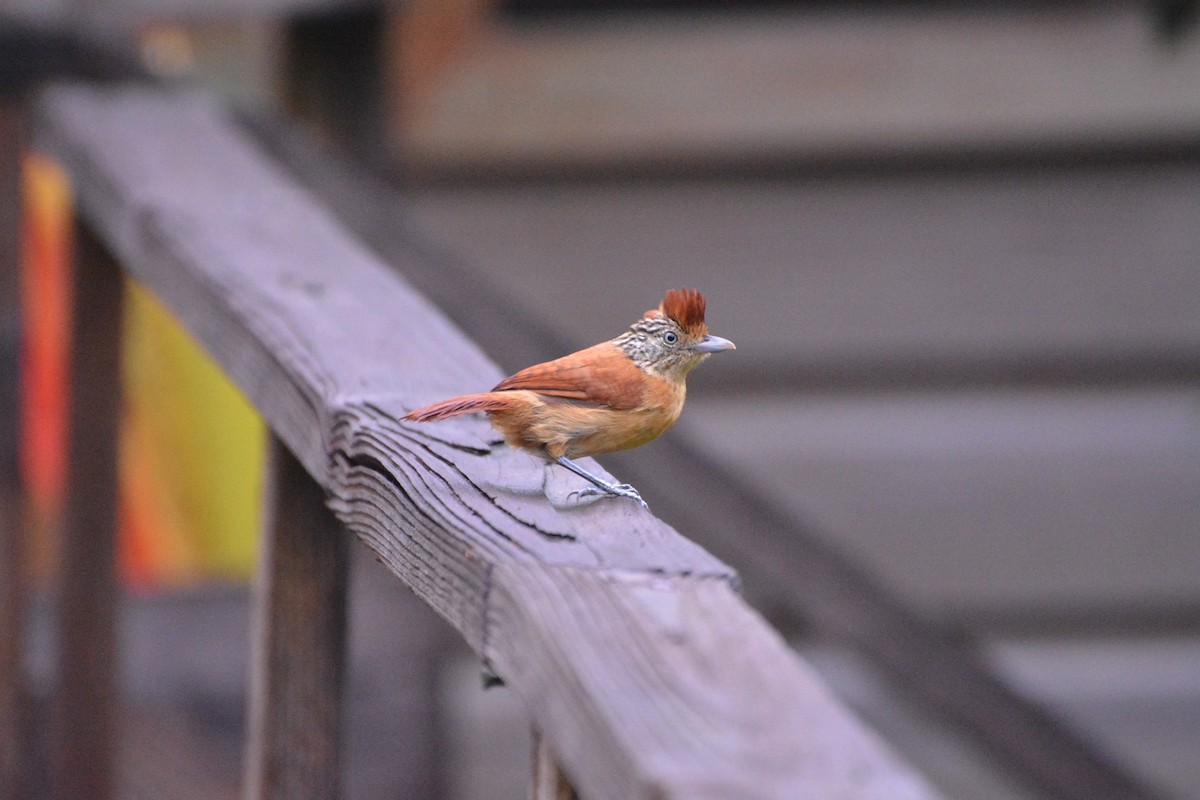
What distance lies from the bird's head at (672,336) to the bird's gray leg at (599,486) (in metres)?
0.19

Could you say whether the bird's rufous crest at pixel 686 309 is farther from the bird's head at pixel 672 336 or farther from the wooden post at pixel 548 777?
the wooden post at pixel 548 777

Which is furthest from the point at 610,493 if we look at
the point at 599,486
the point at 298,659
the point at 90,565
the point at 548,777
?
the point at 90,565

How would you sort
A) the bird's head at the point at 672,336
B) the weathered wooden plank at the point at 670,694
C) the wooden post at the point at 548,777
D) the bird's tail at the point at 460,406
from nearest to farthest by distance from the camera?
the weathered wooden plank at the point at 670,694, the wooden post at the point at 548,777, the bird's tail at the point at 460,406, the bird's head at the point at 672,336

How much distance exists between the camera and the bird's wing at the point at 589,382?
1.56 meters

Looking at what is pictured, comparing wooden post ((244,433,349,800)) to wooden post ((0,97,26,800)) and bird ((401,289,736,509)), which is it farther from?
wooden post ((0,97,26,800))

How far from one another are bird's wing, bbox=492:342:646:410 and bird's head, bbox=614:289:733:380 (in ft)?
0.24

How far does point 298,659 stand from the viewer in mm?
1780

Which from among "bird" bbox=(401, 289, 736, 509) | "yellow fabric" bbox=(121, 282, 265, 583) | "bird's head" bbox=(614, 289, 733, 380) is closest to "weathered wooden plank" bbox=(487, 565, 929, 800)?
"bird" bbox=(401, 289, 736, 509)

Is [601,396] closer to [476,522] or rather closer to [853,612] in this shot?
[476,522]

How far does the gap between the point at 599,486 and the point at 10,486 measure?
2.12m

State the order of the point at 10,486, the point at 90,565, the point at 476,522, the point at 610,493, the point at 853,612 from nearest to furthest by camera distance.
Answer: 1. the point at 476,522
2. the point at 610,493
3. the point at 853,612
4. the point at 90,565
5. the point at 10,486

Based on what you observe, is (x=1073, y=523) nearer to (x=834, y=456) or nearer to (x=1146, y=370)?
(x=1146, y=370)

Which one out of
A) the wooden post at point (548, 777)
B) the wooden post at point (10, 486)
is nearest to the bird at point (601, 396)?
the wooden post at point (548, 777)

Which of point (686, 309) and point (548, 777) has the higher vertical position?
point (686, 309)
